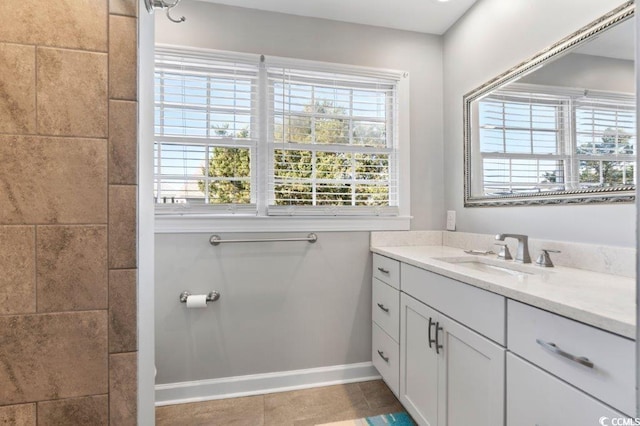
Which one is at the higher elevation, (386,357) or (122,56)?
(122,56)

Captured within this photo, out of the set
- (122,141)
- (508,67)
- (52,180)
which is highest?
(508,67)

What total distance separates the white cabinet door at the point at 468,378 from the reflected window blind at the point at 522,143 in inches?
34.1

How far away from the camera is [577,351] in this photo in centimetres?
73

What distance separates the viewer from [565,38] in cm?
134

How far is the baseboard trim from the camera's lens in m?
1.81

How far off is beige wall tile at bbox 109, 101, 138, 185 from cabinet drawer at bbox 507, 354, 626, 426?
4.09ft

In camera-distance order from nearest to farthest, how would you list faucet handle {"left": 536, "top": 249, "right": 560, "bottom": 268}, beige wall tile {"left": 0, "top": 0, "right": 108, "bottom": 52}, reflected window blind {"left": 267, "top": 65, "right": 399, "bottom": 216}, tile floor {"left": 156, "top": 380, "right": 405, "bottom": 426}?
beige wall tile {"left": 0, "top": 0, "right": 108, "bottom": 52}
faucet handle {"left": 536, "top": 249, "right": 560, "bottom": 268}
tile floor {"left": 156, "top": 380, "right": 405, "bottom": 426}
reflected window blind {"left": 267, "top": 65, "right": 399, "bottom": 216}

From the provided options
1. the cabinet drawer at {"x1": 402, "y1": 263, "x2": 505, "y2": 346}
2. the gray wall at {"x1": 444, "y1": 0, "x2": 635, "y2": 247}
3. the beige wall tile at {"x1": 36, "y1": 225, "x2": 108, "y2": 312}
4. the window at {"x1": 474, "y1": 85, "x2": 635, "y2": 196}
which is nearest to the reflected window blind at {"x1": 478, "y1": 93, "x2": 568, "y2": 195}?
the window at {"x1": 474, "y1": 85, "x2": 635, "y2": 196}

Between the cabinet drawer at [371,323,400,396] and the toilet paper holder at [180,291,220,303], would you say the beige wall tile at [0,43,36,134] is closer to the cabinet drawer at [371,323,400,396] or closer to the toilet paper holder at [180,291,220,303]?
the toilet paper holder at [180,291,220,303]

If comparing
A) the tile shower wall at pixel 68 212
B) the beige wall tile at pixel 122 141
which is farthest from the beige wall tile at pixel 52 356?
the beige wall tile at pixel 122 141

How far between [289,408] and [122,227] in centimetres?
152

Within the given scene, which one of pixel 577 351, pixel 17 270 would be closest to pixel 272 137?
pixel 17 270

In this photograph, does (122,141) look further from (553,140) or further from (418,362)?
(553,140)

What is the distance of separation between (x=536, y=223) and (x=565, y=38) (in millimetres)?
860
